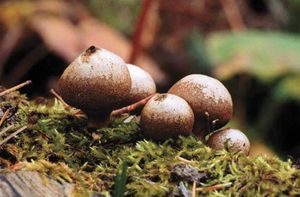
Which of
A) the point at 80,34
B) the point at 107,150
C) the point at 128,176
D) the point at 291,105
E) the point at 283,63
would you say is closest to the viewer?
the point at 128,176

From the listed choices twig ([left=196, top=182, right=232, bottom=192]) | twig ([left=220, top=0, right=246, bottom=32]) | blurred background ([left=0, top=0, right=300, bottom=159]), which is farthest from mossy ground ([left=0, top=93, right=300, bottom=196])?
twig ([left=220, top=0, right=246, bottom=32])

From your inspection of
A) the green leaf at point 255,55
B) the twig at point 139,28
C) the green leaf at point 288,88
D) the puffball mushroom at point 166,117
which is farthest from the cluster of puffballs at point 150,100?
the green leaf at point 288,88

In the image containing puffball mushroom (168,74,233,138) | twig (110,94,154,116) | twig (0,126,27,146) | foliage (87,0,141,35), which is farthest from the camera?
foliage (87,0,141,35)

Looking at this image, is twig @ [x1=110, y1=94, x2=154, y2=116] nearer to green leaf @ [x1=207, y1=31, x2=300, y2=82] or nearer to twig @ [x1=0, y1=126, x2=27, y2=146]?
twig @ [x1=0, y1=126, x2=27, y2=146]

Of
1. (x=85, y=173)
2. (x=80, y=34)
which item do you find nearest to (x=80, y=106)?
(x=85, y=173)

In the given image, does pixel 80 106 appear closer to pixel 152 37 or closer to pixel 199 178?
pixel 199 178

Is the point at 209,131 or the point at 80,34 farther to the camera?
the point at 80,34

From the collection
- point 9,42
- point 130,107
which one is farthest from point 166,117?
point 9,42
